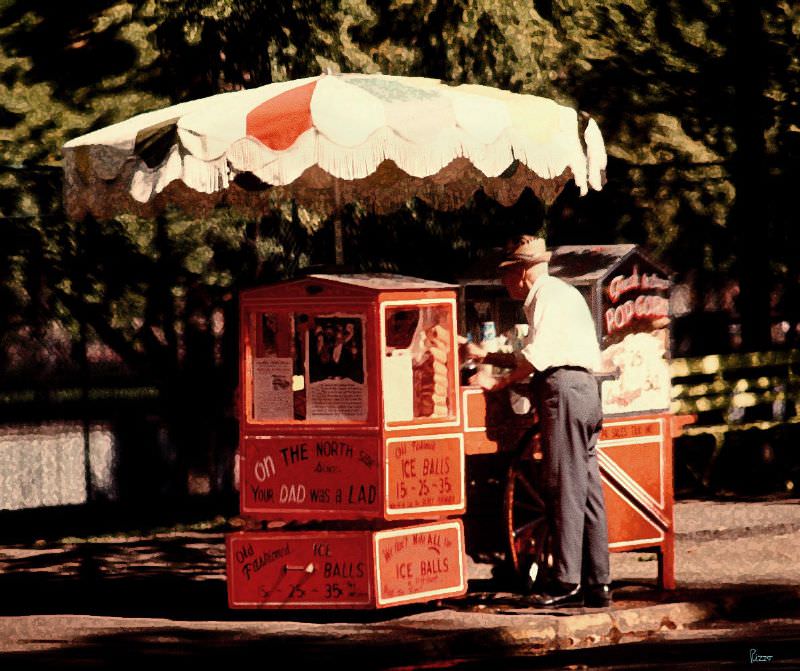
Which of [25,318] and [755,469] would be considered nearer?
[25,318]

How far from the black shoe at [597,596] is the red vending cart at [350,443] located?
67 cm

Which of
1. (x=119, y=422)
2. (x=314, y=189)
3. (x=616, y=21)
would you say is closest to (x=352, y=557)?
(x=314, y=189)

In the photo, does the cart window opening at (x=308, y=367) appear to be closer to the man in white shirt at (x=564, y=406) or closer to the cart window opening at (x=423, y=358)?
the cart window opening at (x=423, y=358)

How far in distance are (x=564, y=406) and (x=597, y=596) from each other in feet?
3.49

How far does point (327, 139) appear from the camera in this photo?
994 cm

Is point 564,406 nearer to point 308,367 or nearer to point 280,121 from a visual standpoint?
point 308,367

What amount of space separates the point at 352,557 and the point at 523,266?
1782 millimetres

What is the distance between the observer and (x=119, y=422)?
1529 centimetres

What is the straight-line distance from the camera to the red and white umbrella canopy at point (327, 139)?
9969 mm

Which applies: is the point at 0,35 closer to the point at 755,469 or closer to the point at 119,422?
the point at 119,422

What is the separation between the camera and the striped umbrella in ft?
32.7

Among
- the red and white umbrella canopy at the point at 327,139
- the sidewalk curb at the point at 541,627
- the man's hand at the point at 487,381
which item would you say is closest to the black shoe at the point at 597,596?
the sidewalk curb at the point at 541,627

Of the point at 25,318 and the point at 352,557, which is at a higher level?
the point at 25,318

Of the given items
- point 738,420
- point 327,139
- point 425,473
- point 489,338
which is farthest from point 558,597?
point 738,420
